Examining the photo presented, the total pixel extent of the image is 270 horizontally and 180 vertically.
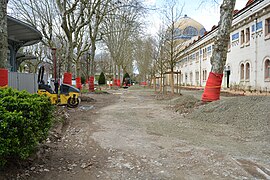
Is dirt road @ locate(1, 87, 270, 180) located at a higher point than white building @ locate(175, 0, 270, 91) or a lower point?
lower

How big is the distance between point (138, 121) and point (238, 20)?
20.1 meters

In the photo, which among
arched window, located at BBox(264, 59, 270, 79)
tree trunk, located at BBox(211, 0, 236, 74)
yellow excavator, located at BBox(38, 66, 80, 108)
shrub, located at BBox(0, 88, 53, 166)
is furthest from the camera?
arched window, located at BBox(264, 59, 270, 79)

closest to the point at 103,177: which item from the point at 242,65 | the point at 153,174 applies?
the point at 153,174

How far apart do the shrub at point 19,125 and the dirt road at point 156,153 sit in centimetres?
57

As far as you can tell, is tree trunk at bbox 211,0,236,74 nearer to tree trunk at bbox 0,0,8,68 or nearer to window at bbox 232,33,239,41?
tree trunk at bbox 0,0,8,68

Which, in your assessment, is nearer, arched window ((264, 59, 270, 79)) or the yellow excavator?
the yellow excavator

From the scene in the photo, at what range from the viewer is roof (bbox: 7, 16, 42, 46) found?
13625mm

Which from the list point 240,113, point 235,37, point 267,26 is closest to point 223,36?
point 240,113

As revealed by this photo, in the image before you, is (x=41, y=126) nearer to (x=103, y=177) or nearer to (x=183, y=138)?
(x=103, y=177)

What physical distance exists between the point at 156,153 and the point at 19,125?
9.52 ft

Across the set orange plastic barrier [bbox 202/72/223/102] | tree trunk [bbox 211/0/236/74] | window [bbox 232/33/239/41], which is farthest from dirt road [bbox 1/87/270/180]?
window [bbox 232/33/239/41]

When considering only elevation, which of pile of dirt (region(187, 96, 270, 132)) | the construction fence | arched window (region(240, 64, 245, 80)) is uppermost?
arched window (region(240, 64, 245, 80))

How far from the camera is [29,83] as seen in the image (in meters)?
12.2

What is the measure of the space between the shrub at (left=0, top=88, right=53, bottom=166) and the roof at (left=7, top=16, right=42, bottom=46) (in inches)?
405
